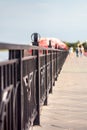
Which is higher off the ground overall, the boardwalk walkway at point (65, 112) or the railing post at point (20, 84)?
the railing post at point (20, 84)

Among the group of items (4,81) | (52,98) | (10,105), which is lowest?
(52,98)

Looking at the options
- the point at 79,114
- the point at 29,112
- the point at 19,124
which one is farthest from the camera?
the point at 79,114

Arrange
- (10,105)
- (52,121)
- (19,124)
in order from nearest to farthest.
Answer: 1. (10,105)
2. (19,124)
3. (52,121)

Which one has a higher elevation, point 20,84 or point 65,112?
point 20,84

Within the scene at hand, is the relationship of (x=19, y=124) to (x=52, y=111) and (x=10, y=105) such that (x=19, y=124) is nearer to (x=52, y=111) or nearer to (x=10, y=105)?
(x=10, y=105)

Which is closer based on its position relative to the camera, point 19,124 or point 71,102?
point 19,124

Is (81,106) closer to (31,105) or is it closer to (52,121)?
(52,121)

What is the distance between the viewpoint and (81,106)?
10.5 meters

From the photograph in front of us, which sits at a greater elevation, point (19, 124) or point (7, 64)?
point (7, 64)

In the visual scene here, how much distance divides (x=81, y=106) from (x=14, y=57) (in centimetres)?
588

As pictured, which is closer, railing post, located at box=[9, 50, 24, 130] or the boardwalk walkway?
railing post, located at box=[9, 50, 24, 130]

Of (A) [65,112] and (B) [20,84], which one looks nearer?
(B) [20,84]

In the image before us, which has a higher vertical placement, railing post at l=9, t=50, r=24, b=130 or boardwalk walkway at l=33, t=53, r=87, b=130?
railing post at l=9, t=50, r=24, b=130

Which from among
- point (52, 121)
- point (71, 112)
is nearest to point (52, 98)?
point (71, 112)
